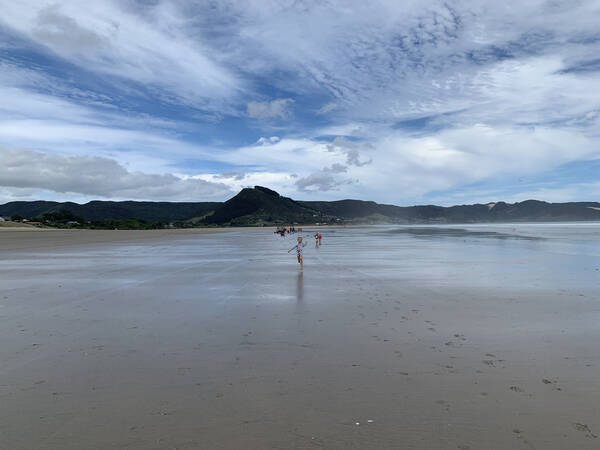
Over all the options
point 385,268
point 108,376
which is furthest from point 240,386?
point 385,268

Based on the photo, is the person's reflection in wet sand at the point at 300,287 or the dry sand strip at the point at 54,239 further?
the dry sand strip at the point at 54,239

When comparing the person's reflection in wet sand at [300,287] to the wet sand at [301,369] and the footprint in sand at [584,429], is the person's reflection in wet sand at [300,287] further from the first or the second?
the footprint in sand at [584,429]

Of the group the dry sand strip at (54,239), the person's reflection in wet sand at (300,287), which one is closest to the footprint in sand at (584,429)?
the person's reflection in wet sand at (300,287)

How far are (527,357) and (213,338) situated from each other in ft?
18.2

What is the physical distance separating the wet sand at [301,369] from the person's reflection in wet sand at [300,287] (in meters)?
0.19

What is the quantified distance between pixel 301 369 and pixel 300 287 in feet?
25.0

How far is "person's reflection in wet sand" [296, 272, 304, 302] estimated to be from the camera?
11.7m

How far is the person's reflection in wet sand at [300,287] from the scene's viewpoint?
11.7m

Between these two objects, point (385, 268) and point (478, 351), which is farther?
point (385, 268)

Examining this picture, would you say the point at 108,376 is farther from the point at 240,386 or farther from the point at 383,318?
the point at 383,318

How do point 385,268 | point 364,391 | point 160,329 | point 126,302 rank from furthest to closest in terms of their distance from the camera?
point 385,268, point 126,302, point 160,329, point 364,391

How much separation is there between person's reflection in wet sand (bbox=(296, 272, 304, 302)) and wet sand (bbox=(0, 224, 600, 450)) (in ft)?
0.63

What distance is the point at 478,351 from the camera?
6.65 meters

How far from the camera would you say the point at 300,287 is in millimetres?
13484
